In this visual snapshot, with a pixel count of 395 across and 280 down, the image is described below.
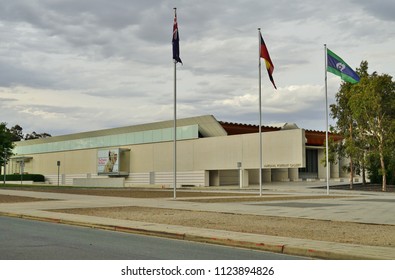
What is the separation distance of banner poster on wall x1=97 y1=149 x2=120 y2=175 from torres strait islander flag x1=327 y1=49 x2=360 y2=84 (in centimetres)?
5223

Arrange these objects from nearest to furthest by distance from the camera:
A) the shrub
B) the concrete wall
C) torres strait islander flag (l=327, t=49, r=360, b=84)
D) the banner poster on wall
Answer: torres strait islander flag (l=327, t=49, r=360, b=84) < the concrete wall < the banner poster on wall < the shrub

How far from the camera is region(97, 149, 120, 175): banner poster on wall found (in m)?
83.4

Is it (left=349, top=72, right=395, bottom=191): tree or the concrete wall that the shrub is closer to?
the concrete wall

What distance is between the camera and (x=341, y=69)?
116ft

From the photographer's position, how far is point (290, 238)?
13.2 meters

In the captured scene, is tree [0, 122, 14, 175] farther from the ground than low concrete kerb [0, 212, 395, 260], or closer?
farther from the ground

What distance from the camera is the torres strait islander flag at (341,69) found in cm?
3462

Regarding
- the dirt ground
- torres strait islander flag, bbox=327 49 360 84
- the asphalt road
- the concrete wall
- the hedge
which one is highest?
torres strait islander flag, bbox=327 49 360 84

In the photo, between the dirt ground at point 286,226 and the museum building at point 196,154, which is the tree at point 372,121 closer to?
the museum building at point 196,154

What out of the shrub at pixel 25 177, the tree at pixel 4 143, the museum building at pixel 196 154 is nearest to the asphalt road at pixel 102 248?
the museum building at pixel 196 154

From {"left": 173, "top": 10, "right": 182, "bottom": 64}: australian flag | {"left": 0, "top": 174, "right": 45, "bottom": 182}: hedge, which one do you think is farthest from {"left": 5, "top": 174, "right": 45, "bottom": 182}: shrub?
{"left": 173, "top": 10, "right": 182, "bottom": 64}: australian flag

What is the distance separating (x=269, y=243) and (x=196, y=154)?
60879mm

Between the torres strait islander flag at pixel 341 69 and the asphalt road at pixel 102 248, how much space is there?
2382cm

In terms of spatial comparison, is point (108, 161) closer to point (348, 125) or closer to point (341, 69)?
point (348, 125)
